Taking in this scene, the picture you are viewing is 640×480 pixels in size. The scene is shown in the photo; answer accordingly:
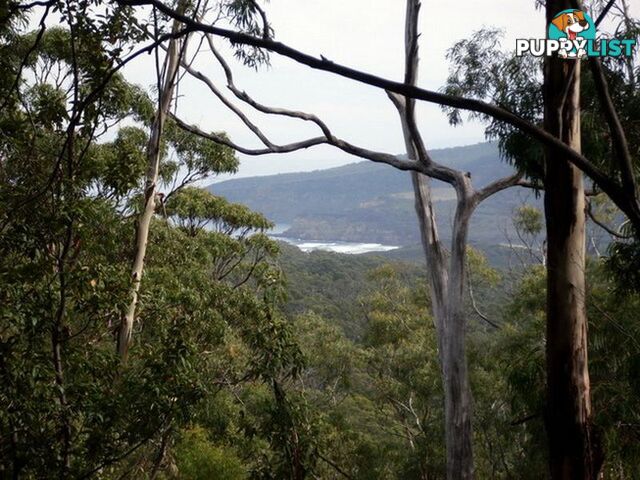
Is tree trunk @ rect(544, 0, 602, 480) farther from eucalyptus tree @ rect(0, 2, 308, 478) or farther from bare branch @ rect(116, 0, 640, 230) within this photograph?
eucalyptus tree @ rect(0, 2, 308, 478)

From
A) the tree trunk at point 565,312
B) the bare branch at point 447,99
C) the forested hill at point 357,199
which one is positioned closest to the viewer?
the bare branch at point 447,99

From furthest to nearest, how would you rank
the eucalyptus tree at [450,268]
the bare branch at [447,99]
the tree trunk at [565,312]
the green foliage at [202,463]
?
1. the green foliage at [202,463]
2. the eucalyptus tree at [450,268]
3. the tree trunk at [565,312]
4. the bare branch at [447,99]

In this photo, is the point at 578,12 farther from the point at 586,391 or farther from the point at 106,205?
the point at 106,205

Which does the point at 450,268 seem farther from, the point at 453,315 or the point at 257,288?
the point at 257,288

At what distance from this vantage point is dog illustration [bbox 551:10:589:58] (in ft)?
5.61

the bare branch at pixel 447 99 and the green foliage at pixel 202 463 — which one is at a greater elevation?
the bare branch at pixel 447 99

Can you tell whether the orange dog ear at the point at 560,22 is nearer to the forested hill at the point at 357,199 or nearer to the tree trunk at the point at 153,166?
the tree trunk at the point at 153,166

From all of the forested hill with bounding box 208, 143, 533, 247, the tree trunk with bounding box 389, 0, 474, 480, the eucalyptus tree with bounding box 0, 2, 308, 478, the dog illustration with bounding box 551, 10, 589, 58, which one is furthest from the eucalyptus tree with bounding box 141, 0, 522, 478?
the forested hill with bounding box 208, 143, 533, 247

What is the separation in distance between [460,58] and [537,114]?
1850 mm

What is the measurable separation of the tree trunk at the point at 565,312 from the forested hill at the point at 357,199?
174ft

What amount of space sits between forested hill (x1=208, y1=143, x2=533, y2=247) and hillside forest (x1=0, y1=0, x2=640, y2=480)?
46854 millimetres

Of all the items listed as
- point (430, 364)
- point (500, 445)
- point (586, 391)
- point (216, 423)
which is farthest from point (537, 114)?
point (500, 445)

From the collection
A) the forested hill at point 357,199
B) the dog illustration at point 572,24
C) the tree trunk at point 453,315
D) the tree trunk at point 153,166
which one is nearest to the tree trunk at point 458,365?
the tree trunk at point 453,315

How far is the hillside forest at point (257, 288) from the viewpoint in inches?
62.6
